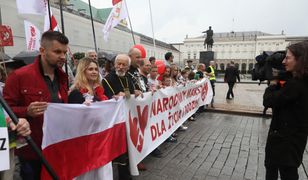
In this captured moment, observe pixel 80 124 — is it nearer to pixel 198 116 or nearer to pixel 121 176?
pixel 121 176

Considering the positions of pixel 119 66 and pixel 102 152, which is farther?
pixel 119 66

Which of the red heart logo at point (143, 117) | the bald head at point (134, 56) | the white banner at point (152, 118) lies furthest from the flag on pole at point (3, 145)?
the bald head at point (134, 56)

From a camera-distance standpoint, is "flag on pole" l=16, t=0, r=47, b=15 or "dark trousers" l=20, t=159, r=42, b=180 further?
"flag on pole" l=16, t=0, r=47, b=15

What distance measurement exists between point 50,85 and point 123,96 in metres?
1.01

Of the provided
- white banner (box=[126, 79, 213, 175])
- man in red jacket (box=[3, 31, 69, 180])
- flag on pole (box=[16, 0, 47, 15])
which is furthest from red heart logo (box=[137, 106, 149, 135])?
flag on pole (box=[16, 0, 47, 15])

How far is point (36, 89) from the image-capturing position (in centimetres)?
192

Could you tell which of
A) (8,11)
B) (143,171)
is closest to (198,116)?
(143,171)

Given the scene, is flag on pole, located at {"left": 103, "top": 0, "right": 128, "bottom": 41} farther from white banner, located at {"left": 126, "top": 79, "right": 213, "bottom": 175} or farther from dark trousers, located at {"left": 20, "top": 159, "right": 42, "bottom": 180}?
dark trousers, located at {"left": 20, "top": 159, "right": 42, "bottom": 180}

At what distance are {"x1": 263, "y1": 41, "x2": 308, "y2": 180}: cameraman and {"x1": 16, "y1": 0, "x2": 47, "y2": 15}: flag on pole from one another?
4403mm

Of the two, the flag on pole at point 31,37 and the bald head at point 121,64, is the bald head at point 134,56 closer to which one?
the bald head at point 121,64

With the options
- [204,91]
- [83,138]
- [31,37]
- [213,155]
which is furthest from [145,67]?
[204,91]

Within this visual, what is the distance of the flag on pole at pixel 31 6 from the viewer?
4.38 metres

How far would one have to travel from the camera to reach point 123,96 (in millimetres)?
2922

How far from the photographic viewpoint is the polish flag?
208 centimetres
